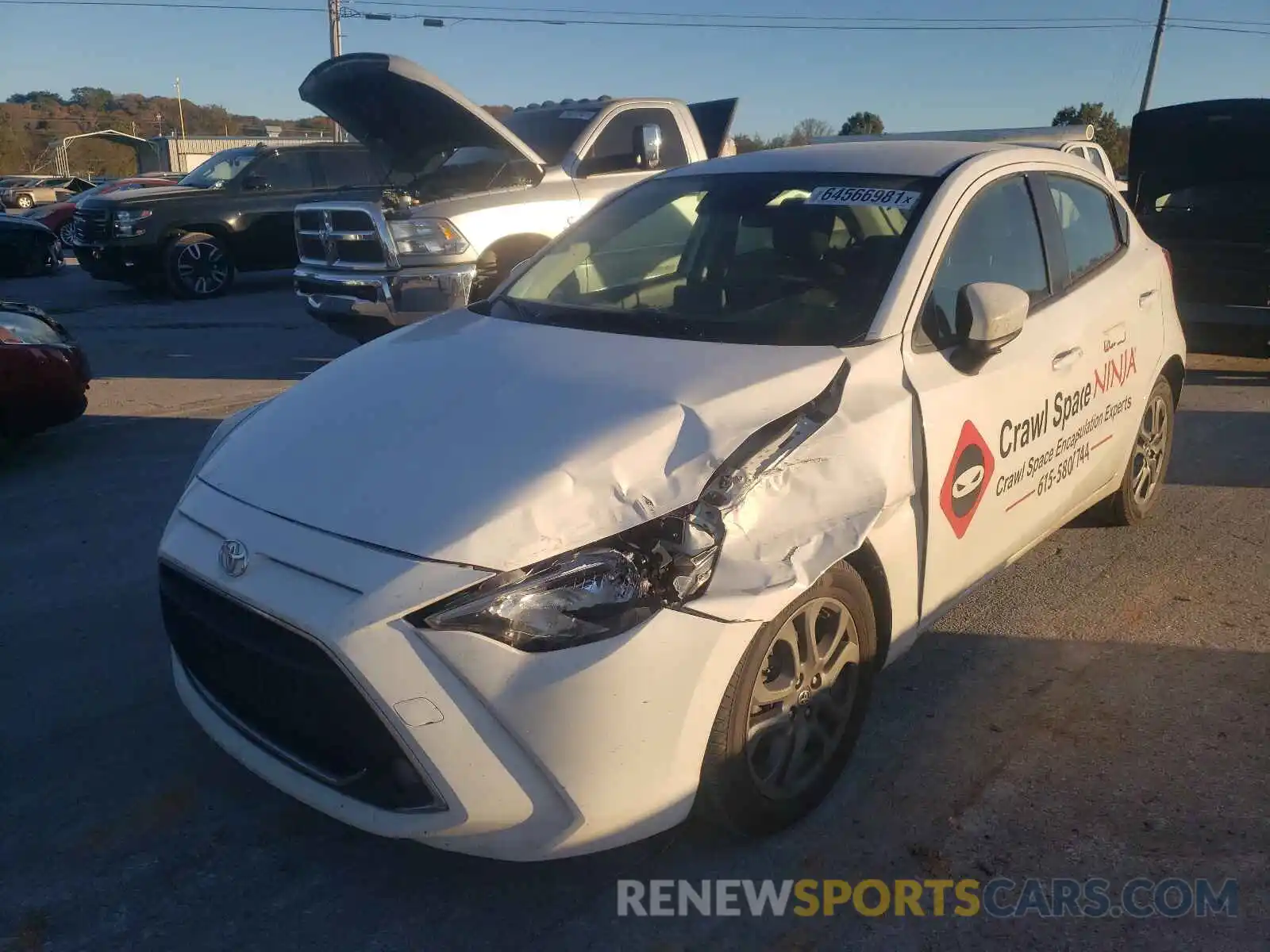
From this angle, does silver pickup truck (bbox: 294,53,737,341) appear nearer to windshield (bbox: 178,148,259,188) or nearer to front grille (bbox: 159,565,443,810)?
front grille (bbox: 159,565,443,810)

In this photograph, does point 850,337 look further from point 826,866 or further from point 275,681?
point 275,681

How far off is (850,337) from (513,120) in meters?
7.53

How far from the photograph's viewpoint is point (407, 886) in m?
2.70

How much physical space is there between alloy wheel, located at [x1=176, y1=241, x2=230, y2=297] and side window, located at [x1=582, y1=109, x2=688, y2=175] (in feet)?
23.0

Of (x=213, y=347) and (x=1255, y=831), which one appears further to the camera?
(x=213, y=347)

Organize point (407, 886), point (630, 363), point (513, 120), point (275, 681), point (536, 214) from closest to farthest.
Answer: point (275, 681) → point (407, 886) → point (630, 363) → point (536, 214) → point (513, 120)

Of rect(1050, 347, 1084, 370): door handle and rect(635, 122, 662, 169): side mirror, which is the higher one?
rect(635, 122, 662, 169): side mirror

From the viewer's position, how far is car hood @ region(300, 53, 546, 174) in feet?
25.7

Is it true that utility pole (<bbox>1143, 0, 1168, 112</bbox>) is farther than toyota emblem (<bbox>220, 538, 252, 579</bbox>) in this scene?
Yes

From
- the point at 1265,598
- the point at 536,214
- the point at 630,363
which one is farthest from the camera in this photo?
the point at 536,214

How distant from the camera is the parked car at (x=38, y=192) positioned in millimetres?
30773

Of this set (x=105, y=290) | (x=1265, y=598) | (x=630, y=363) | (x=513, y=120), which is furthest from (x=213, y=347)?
(x=1265, y=598)

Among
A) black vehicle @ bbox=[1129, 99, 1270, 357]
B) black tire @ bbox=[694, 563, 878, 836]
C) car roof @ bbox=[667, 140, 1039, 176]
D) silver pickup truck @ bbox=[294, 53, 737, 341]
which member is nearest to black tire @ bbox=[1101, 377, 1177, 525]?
car roof @ bbox=[667, 140, 1039, 176]

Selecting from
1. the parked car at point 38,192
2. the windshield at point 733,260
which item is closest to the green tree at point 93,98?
the parked car at point 38,192
